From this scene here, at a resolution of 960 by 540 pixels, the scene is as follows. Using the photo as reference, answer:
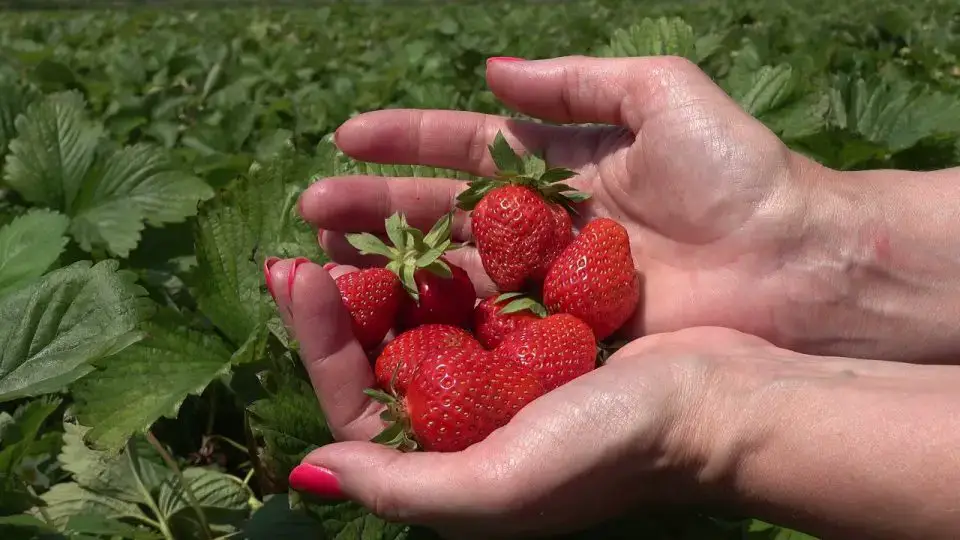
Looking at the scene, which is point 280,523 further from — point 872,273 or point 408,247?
point 872,273

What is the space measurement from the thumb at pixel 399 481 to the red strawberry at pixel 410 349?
0.72 ft

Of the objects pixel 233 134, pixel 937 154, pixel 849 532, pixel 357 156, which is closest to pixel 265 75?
pixel 233 134

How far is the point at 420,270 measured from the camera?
1758mm

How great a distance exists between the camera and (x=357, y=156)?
1.97 meters

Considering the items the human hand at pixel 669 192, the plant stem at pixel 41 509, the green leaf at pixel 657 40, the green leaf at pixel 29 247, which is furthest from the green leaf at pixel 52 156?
the green leaf at pixel 657 40

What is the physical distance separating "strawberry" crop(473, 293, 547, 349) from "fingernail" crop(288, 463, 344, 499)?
0.61 metres

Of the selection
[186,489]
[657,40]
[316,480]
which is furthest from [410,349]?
[657,40]

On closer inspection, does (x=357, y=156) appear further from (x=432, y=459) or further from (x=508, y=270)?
(x=432, y=459)

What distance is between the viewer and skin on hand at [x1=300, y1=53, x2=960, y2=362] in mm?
1751

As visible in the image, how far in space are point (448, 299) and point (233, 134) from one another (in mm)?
1356

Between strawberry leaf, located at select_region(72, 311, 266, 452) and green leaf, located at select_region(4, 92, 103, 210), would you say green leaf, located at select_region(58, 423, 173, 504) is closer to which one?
strawberry leaf, located at select_region(72, 311, 266, 452)

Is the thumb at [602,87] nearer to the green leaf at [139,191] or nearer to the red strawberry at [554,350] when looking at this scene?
the red strawberry at [554,350]

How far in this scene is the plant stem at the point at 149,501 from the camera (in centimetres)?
155

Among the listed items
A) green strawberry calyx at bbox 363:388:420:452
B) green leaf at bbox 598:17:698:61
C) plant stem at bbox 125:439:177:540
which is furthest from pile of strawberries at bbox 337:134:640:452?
green leaf at bbox 598:17:698:61
